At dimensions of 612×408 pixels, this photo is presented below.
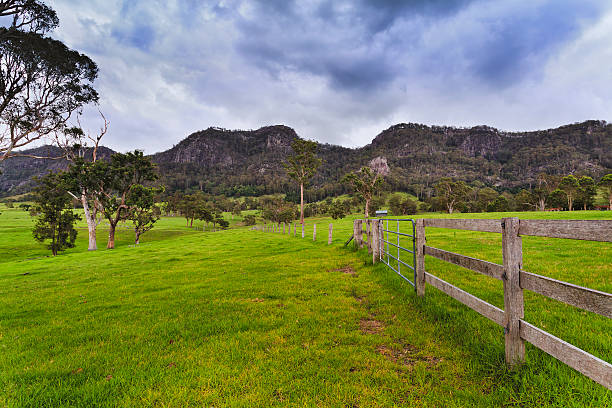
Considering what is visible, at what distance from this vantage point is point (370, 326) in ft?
15.6

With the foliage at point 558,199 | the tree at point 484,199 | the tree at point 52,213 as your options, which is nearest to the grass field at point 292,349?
the tree at point 52,213

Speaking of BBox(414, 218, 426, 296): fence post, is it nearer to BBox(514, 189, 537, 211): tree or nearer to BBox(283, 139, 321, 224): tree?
BBox(283, 139, 321, 224): tree

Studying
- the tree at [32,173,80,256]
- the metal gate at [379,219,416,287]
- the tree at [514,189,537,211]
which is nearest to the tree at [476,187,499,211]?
the tree at [514,189,537,211]

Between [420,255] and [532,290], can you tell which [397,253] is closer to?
[420,255]

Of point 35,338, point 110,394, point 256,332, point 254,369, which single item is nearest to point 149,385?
point 110,394

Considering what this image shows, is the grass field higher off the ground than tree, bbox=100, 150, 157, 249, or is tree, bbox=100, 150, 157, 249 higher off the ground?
tree, bbox=100, 150, 157, 249

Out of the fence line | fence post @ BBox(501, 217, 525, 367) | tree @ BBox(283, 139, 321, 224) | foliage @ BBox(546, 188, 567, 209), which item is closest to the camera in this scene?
the fence line

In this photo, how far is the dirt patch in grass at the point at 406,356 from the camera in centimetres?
352

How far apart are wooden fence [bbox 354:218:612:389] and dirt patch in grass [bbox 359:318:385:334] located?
1.46 meters

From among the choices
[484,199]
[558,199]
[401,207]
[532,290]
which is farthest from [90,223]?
[484,199]

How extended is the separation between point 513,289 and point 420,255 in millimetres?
2626

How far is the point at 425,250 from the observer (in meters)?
5.36

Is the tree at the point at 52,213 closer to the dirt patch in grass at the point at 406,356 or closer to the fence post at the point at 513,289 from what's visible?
the dirt patch in grass at the point at 406,356

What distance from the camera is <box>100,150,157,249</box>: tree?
31781 mm
